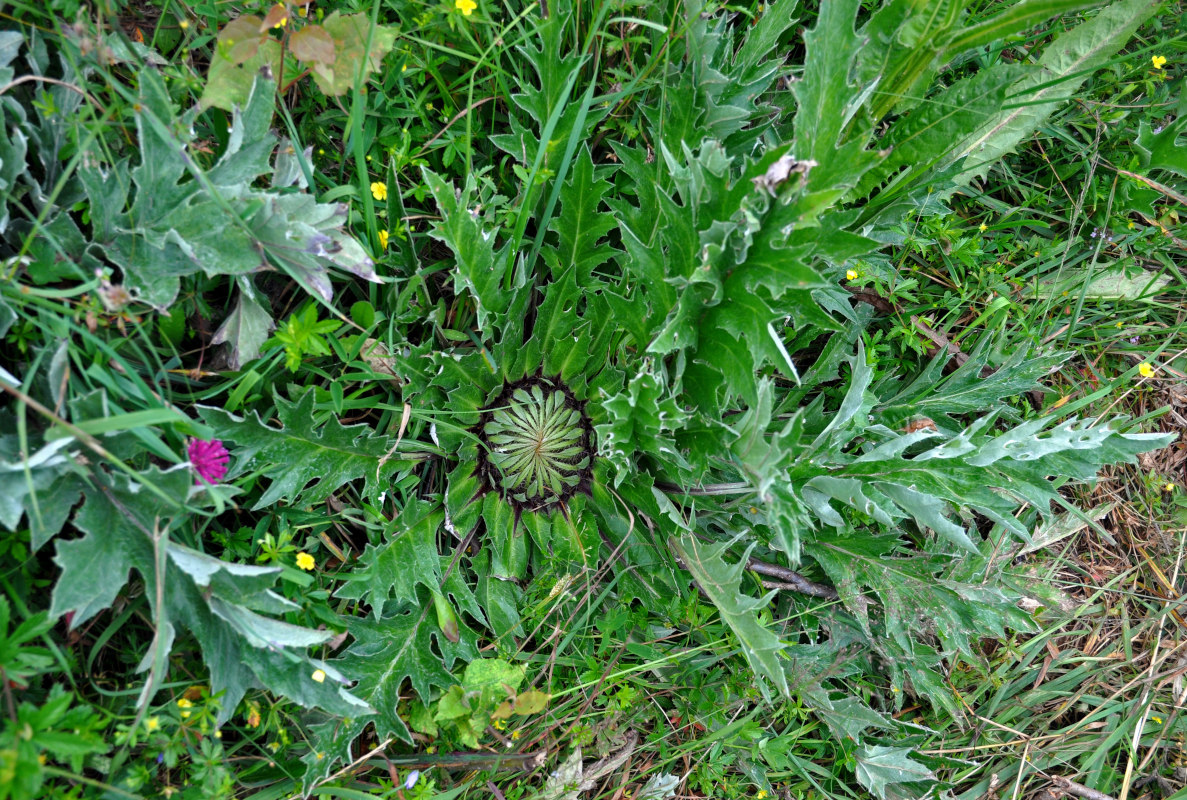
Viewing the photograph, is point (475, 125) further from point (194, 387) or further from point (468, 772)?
point (468, 772)

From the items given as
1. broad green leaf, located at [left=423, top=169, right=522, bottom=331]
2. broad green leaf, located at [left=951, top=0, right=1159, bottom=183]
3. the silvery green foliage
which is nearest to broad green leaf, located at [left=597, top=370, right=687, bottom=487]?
the silvery green foliage

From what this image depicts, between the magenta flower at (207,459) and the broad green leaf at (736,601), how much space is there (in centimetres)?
137

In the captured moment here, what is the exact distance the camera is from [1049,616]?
313cm

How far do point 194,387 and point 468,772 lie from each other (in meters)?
1.52

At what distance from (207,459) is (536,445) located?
3.18 ft

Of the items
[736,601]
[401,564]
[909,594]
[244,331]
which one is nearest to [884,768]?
[909,594]

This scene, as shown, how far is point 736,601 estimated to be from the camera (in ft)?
7.38

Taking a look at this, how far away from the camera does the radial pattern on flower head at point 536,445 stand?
251 centimetres

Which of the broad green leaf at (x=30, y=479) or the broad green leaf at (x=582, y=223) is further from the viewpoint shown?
the broad green leaf at (x=582, y=223)

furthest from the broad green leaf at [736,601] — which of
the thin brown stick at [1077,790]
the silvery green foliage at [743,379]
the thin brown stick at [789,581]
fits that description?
the thin brown stick at [1077,790]

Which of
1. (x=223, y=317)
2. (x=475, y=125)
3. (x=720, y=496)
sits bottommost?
(x=720, y=496)

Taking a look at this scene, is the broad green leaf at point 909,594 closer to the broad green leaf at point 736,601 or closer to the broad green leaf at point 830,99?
the broad green leaf at point 736,601

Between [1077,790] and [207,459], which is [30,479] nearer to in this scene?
[207,459]

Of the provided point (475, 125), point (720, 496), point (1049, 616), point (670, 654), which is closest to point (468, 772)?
point (670, 654)
